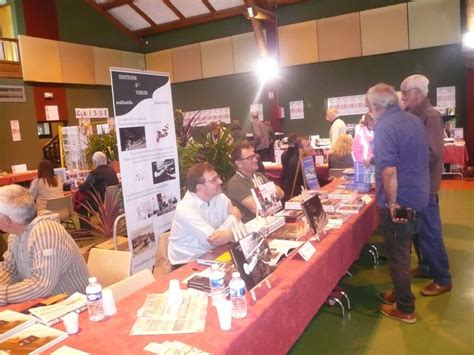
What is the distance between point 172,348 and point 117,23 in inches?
455

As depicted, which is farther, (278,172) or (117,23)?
(117,23)

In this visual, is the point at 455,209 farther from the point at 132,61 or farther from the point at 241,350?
the point at 132,61

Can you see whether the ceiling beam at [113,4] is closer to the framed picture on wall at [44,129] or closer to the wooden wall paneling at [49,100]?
the wooden wall paneling at [49,100]

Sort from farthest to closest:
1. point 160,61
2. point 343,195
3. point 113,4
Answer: point 160,61 < point 113,4 < point 343,195

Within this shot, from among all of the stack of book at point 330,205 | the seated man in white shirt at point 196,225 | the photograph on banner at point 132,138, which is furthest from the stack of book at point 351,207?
the photograph on banner at point 132,138

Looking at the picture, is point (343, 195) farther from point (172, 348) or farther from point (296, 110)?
point (296, 110)

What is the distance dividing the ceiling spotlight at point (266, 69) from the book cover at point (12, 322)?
29.4 ft

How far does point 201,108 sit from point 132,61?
2.51 metres

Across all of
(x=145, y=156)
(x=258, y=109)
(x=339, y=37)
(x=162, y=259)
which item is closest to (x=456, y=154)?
(x=339, y=37)

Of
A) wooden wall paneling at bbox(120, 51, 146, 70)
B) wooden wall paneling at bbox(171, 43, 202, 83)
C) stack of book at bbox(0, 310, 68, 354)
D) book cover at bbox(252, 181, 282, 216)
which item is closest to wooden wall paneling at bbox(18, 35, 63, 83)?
wooden wall paneling at bbox(120, 51, 146, 70)

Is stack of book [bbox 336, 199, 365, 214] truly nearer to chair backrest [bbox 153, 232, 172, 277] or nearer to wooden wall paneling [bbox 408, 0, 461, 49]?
chair backrest [bbox 153, 232, 172, 277]

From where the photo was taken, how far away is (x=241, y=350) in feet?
4.67

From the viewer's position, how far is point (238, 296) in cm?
151

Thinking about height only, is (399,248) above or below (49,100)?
below
